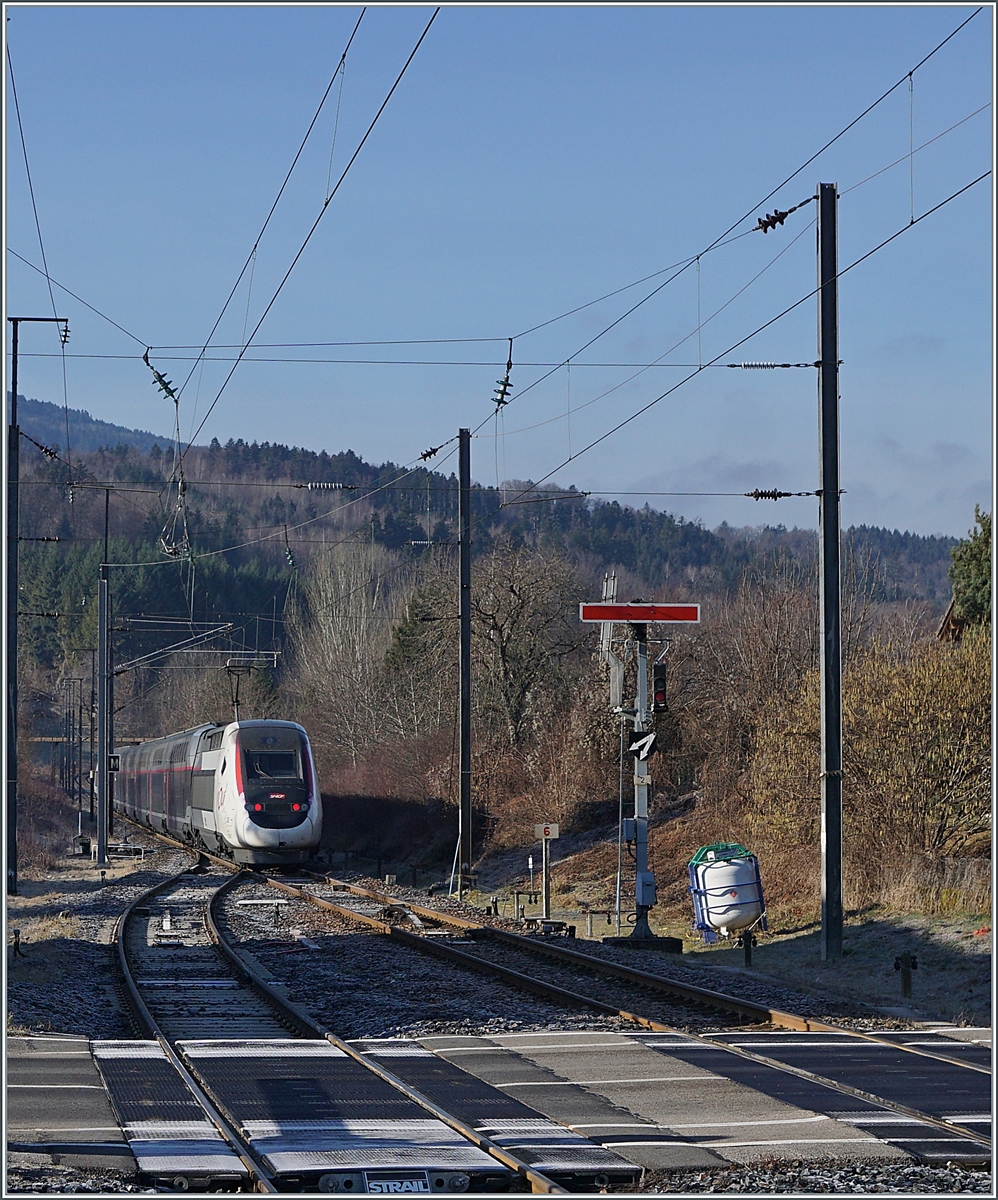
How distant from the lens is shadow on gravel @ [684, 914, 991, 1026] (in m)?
16.0

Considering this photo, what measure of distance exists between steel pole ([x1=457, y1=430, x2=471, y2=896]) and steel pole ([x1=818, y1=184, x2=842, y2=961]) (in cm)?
1316

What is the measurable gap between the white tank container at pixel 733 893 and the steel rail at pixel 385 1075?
292 inches

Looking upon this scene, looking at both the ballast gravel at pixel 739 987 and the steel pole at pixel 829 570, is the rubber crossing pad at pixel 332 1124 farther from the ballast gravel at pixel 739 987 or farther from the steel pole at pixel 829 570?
the steel pole at pixel 829 570

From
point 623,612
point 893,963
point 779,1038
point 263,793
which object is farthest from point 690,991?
point 263,793

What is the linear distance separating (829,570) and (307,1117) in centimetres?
1205

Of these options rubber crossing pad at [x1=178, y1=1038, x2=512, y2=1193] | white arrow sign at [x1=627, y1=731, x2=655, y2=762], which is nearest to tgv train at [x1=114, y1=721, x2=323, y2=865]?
white arrow sign at [x1=627, y1=731, x2=655, y2=762]

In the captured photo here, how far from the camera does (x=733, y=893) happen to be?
886 inches

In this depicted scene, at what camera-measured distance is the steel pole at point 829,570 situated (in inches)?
752

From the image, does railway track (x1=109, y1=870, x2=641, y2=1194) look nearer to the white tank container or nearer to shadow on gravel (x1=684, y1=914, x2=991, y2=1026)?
shadow on gravel (x1=684, y1=914, x2=991, y2=1026)

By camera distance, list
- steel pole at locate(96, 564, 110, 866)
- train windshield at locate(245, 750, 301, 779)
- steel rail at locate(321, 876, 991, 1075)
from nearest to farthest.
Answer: steel rail at locate(321, 876, 991, 1075), train windshield at locate(245, 750, 301, 779), steel pole at locate(96, 564, 110, 866)

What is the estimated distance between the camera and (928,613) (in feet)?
182

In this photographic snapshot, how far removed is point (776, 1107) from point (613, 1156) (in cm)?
179

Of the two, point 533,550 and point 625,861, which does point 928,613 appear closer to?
point 533,550

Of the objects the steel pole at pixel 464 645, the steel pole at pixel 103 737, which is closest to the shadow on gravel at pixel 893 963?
the steel pole at pixel 464 645
